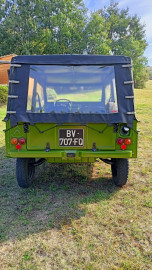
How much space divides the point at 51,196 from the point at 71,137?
1.03 meters

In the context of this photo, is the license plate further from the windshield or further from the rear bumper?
the windshield

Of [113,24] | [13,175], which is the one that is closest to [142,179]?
[13,175]

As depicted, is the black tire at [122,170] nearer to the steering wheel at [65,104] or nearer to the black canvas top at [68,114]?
the black canvas top at [68,114]

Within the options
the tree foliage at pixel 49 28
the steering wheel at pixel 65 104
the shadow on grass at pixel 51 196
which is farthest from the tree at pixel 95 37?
the steering wheel at pixel 65 104

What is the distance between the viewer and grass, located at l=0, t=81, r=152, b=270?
7.70ft

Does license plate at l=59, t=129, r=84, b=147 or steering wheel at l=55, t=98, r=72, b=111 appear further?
steering wheel at l=55, t=98, r=72, b=111

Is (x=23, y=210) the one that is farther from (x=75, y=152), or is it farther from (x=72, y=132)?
(x=72, y=132)

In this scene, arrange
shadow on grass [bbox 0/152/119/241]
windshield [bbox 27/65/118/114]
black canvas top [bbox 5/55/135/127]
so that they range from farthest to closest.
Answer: windshield [bbox 27/65/118/114]
black canvas top [bbox 5/55/135/127]
shadow on grass [bbox 0/152/119/241]

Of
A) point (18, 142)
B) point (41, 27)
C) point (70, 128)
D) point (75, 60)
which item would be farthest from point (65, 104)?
point (41, 27)

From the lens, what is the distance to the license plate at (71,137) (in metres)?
3.31

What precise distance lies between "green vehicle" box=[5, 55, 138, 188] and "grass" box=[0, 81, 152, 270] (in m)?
0.70

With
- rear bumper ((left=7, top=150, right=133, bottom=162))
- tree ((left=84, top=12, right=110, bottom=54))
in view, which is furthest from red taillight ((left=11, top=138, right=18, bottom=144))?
tree ((left=84, top=12, right=110, bottom=54))

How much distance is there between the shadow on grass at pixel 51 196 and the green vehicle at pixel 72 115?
66 centimetres

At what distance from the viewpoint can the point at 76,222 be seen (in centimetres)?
297
